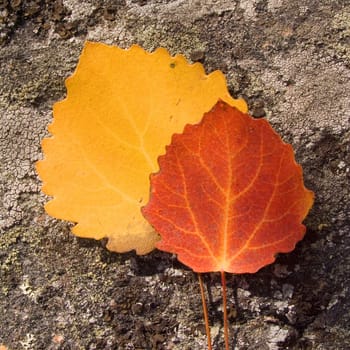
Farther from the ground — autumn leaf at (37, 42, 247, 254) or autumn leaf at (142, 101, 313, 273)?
autumn leaf at (37, 42, 247, 254)

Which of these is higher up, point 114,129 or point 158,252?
point 114,129

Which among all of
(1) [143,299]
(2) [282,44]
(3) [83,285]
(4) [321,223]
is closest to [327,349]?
(4) [321,223]

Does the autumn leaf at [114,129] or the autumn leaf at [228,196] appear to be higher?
the autumn leaf at [114,129]

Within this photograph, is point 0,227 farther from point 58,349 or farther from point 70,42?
point 70,42
